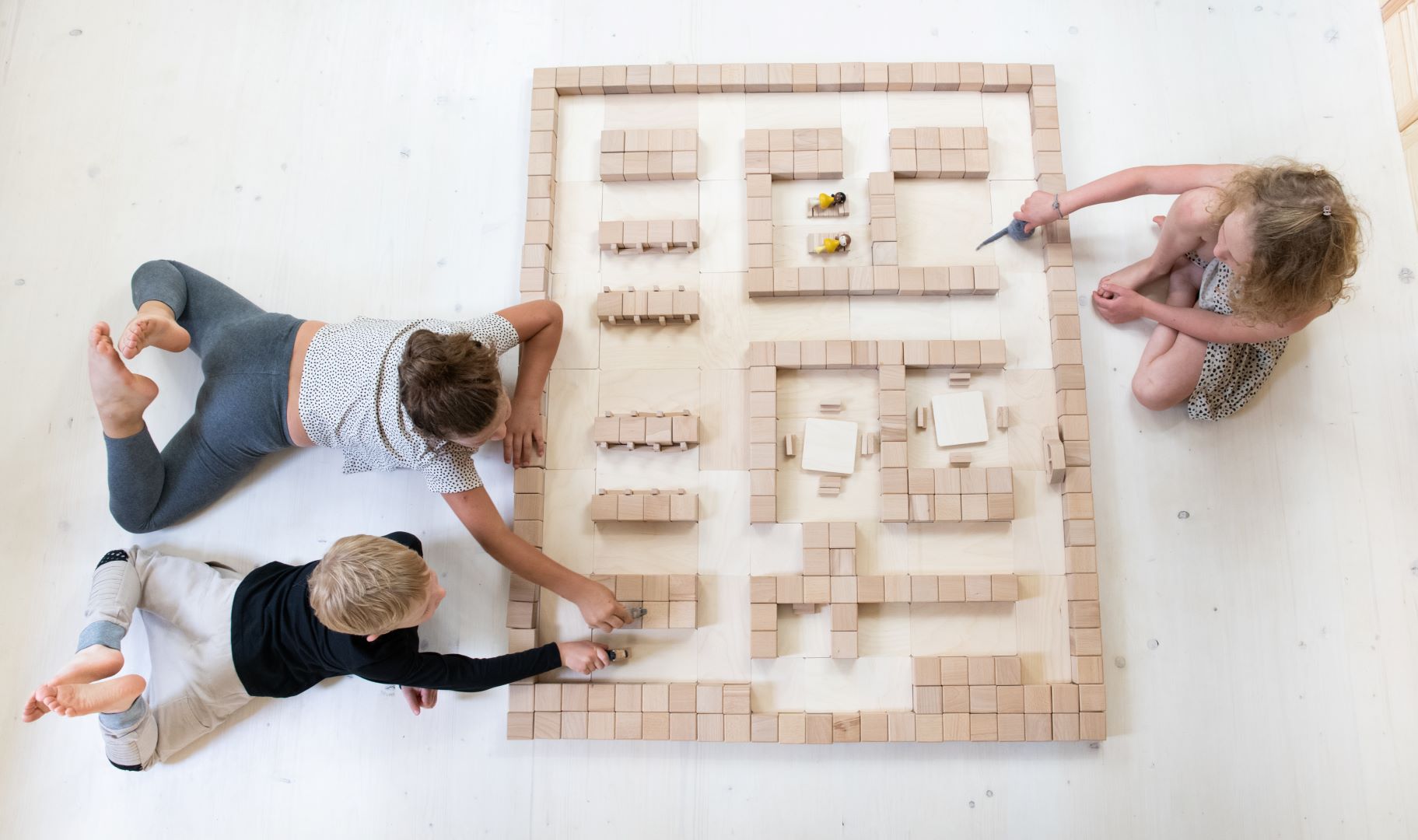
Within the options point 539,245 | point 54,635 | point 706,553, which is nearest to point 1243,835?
point 706,553

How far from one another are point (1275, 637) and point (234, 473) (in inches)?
73.0

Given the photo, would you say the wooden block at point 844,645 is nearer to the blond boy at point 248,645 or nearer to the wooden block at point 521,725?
the blond boy at point 248,645

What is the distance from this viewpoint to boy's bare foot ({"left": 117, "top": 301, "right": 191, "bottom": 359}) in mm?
1288

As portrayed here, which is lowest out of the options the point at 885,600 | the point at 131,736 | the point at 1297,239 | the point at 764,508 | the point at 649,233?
the point at 131,736

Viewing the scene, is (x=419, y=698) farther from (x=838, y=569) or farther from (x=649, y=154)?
(x=649, y=154)

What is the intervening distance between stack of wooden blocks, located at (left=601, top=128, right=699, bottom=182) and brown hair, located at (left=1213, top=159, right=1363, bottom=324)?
3.00 ft

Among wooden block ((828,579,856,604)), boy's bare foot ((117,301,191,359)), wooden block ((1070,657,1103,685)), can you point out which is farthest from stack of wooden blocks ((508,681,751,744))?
boy's bare foot ((117,301,191,359))

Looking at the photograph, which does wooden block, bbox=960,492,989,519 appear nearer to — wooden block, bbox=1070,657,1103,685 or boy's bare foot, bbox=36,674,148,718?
wooden block, bbox=1070,657,1103,685

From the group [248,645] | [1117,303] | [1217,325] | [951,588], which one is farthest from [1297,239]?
[248,645]

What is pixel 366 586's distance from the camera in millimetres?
1153

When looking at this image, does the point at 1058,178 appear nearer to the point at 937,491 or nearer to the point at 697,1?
the point at 937,491

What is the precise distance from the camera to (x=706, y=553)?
4.75 feet

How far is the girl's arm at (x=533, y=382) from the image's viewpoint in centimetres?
143

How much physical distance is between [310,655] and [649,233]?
3.00 feet
